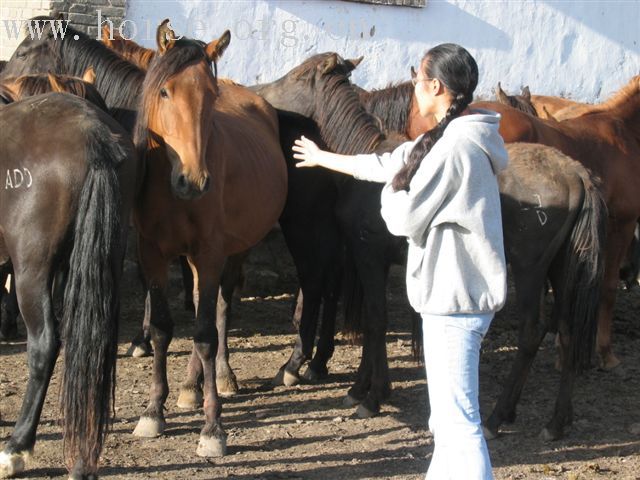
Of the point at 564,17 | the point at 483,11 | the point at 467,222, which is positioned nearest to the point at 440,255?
the point at 467,222

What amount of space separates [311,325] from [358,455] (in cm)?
171

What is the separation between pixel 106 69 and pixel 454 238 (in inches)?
127

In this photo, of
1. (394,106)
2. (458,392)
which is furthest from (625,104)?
(458,392)

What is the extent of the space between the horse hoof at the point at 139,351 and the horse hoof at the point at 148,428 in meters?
1.80

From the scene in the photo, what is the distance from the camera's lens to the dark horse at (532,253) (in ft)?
19.0

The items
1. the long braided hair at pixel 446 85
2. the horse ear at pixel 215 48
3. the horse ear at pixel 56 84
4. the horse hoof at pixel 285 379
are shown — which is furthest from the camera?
the horse hoof at pixel 285 379

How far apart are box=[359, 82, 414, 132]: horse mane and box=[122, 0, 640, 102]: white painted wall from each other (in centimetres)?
289

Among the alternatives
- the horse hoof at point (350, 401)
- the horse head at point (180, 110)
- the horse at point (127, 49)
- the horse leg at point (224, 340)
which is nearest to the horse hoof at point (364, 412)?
the horse hoof at point (350, 401)

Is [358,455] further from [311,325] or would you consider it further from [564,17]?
[564,17]

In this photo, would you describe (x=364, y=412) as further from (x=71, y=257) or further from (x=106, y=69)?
(x=106, y=69)

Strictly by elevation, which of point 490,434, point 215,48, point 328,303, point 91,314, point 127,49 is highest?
point 127,49

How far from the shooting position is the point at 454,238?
391cm

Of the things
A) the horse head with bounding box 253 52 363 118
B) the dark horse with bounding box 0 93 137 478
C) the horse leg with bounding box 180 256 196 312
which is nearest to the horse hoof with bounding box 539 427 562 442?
the dark horse with bounding box 0 93 137 478

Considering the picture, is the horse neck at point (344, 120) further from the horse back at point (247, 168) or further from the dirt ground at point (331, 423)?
the dirt ground at point (331, 423)
